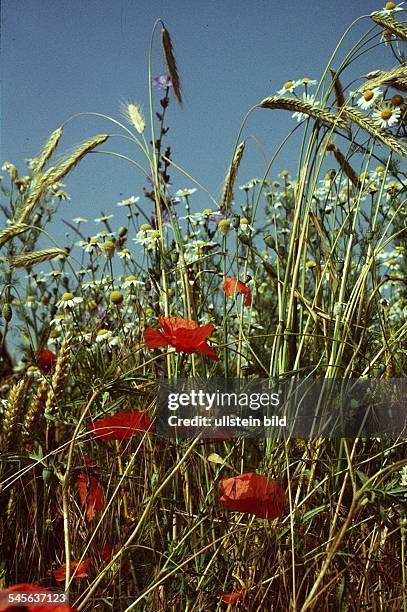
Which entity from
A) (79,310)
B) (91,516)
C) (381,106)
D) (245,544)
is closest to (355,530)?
(245,544)

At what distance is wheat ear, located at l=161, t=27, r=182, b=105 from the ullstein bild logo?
71 cm

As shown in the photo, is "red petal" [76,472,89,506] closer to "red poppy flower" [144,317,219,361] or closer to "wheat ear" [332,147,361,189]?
"red poppy flower" [144,317,219,361]

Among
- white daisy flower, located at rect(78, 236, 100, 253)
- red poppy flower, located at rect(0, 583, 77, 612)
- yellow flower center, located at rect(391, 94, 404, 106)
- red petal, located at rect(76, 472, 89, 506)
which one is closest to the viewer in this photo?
red poppy flower, located at rect(0, 583, 77, 612)

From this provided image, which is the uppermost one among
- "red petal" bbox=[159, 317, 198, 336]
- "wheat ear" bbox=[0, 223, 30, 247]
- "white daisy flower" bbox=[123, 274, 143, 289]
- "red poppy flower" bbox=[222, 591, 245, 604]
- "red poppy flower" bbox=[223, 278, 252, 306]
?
"white daisy flower" bbox=[123, 274, 143, 289]

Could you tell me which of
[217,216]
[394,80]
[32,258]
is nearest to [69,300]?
[217,216]

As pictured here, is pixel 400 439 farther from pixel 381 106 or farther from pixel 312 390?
pixel 381 106

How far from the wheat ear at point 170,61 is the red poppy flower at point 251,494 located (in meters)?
1.01

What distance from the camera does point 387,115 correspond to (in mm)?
1906

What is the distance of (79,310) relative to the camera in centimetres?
242

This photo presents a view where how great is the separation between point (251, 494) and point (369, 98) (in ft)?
3.78

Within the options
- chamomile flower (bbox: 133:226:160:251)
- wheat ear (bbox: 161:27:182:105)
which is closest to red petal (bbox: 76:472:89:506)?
chamomile flower (bbox: 133:226:160:251)

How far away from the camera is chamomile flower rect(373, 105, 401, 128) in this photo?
1.87 m

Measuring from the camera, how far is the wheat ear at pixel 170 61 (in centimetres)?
179

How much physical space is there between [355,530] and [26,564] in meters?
0.61
